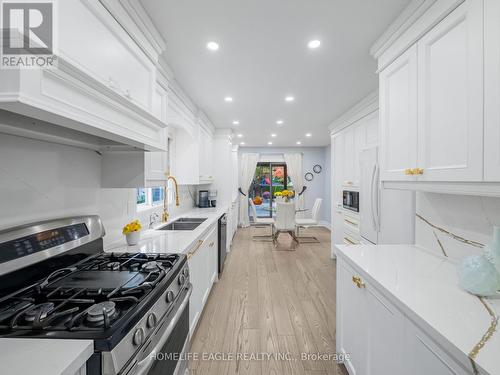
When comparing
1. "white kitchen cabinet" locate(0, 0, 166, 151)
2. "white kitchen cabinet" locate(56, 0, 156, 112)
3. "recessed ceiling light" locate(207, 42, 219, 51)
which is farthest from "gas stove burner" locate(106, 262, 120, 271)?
"recessed ceiling light" locate(207, 42, 219, 51)

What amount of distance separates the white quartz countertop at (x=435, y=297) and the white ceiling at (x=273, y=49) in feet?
5.41

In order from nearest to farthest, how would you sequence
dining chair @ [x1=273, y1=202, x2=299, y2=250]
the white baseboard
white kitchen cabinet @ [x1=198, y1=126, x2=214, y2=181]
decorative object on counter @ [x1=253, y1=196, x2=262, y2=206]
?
white kitchen cabinet @ [x1=198, y1=126, x2=214, y2=181], dining chair @ [x1=273, y1=202, x2=299, y2=250], decorative object on counter @ [x1=253, y1=196, x2=262, y2=206], the white baseboard

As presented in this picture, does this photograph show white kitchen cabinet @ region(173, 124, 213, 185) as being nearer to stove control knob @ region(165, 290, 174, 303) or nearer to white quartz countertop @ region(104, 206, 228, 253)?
white quartz countertop @ region(104, 206, 228, 253)

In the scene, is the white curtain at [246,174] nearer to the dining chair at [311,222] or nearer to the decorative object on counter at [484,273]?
the dining chair at [311,222]

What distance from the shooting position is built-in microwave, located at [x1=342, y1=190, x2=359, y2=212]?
117 inches

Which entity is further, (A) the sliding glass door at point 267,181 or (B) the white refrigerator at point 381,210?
(A) the sliding glass door at point 267,181

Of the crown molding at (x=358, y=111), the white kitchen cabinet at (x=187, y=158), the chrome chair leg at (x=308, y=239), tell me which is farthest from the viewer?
the chrome chair leg at (x=308, y=239)

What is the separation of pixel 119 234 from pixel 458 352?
203 centimetres

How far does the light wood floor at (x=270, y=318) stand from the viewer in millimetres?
1644

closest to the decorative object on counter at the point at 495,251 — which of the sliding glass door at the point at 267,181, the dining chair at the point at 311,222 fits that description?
the dining chair at the point at 311,222

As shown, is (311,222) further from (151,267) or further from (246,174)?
(151,267)

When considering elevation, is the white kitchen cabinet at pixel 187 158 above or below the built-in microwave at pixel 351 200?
above

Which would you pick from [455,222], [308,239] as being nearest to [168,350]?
[455,222]

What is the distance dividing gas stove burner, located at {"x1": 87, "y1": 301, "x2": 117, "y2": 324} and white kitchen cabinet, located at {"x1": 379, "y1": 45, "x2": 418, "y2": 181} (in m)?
1.72
